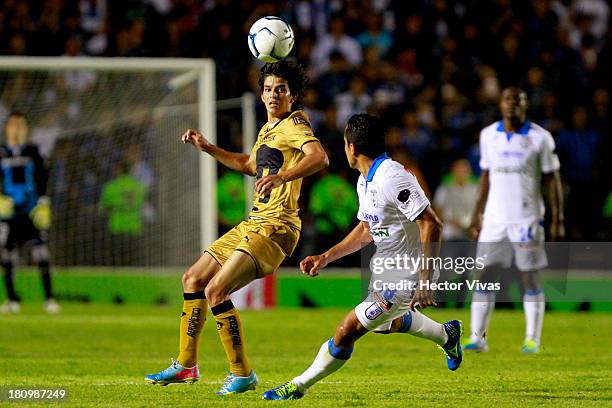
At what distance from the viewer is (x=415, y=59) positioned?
19.0 meters

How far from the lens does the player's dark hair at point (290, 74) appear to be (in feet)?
26.0

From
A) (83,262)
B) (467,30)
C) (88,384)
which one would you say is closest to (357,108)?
(467,30)

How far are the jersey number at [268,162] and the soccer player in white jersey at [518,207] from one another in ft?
11.7

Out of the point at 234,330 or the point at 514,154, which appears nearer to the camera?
the point at 234,330

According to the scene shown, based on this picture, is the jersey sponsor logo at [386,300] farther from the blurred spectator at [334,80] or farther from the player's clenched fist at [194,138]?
the blurred spectator at [334,80]

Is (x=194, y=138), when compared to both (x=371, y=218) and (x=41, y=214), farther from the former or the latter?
(x=41, y=214)

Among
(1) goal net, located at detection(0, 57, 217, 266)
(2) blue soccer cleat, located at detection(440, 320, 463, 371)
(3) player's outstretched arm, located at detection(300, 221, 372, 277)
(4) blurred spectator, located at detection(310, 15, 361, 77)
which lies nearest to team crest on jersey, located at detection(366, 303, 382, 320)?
(3) player's outstretched arm, located at detection(300, 221, 372, 277)

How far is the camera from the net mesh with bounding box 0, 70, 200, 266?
16688 mm

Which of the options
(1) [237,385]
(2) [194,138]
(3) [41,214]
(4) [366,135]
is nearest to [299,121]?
(2) [194,138]

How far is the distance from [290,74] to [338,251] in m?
1.35

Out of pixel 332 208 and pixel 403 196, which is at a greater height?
pixel 403 196

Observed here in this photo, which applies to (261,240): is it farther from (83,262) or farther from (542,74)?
(542,74)

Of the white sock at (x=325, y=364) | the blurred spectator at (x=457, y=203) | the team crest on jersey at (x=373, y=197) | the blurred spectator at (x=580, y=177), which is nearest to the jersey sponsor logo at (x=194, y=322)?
the white sock at (x=325, y=364)

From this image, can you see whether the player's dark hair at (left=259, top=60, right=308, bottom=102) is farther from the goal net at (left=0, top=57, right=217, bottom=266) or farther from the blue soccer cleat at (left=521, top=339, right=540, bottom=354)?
the goal net at (left=0, top=57, right=217, bottom=266)
